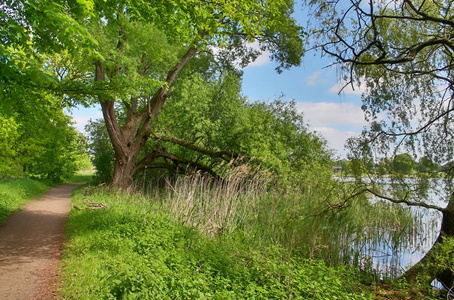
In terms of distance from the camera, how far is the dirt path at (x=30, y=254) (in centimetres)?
484

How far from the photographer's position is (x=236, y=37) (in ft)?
55.3

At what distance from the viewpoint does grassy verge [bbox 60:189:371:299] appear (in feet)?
13.8

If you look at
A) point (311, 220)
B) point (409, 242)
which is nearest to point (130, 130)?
point (311, 220)

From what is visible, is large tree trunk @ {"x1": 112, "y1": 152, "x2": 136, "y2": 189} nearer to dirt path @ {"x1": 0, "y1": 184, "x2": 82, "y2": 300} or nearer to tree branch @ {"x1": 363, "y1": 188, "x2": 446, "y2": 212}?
dirt path @ {"x1": 0, "y1": 184, "x2": 82, "y2": 300}

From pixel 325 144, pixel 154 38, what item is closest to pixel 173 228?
pixel 154 38

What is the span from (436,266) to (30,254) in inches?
297

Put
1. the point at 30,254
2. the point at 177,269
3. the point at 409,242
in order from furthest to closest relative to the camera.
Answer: the point at 409,242, the point at 30,254, the point at 177,269

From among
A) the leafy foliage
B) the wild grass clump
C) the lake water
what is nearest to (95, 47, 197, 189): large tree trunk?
the leafy foliage

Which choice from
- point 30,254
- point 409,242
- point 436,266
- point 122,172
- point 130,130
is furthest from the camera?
point 130,130

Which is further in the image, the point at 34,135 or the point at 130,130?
the point at 34,135

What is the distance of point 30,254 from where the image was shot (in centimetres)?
665

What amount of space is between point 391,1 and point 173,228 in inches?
245

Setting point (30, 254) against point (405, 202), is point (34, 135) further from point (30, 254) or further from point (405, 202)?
point (405, 202)

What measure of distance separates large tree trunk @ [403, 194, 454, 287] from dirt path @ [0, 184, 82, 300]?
20.5 ft
